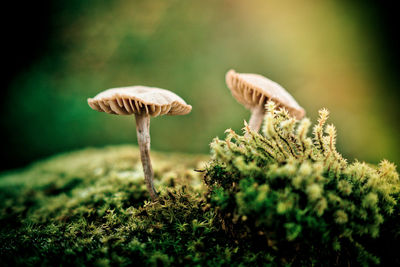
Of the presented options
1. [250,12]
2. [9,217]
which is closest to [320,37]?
[250,12]

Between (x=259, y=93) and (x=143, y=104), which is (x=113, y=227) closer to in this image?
(x=143, y=104)

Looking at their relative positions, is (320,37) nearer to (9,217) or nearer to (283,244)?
(283,244)

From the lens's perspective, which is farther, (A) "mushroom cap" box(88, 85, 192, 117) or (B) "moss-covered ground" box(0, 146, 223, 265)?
(A) "mushroom cap" box(88, 85, 192, 117)

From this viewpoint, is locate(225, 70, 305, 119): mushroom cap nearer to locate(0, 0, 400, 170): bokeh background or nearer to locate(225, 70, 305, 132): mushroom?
locate(225, 70, 305, 132): mushroom

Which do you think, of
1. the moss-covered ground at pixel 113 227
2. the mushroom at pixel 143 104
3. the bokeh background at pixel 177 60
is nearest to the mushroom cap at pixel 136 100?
the mushroom at pixel 143 104

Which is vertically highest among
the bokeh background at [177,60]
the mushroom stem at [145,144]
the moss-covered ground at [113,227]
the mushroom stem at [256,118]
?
the bokeh background at [177,60]

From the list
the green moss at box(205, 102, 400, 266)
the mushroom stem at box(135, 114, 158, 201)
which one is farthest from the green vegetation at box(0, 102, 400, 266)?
the mushroom stem at box(135, 114, 158, 201)

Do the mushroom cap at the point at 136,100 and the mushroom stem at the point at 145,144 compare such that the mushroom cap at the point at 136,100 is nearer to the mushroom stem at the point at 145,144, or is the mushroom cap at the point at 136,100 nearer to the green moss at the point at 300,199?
the mushroom stem at the point at 145,144
